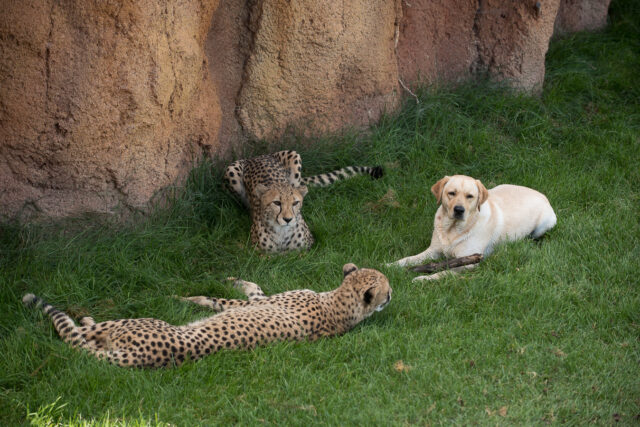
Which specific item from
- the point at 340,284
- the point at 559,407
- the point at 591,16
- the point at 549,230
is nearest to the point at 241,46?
the point at 340,284

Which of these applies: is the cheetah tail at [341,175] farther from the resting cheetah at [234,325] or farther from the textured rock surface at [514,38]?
the textured rock surface at [514,38]

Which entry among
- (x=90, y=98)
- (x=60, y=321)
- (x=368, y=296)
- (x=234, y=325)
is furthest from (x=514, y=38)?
(x=60, y=321)

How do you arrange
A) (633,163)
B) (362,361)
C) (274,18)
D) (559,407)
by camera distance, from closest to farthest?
(559,407)
(362,361)
(274,18)
(633,163)

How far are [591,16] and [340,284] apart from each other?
641 cm

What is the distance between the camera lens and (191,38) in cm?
667

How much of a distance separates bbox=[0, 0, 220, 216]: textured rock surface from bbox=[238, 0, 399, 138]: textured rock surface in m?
0.80

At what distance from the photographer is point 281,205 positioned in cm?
662

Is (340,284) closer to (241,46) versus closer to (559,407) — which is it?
(559,407)

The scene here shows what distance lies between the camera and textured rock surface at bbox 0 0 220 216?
Result: 5.86m

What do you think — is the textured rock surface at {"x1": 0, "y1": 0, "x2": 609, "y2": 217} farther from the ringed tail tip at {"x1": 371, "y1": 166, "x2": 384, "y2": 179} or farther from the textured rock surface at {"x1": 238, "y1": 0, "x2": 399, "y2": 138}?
the ringed tail tip at {"x1": 371, "y1": 166, "x2": 384, "y2": 179}

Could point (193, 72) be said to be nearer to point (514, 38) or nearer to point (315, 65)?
point (315, 65)

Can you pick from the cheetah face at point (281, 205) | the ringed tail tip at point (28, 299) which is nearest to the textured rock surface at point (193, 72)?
the cheetah face at point (281, 205)

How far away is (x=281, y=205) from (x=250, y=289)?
1017 millimetres

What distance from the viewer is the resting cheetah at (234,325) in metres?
4.77
